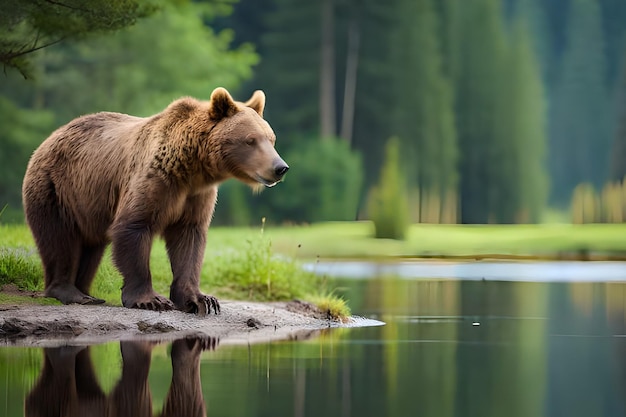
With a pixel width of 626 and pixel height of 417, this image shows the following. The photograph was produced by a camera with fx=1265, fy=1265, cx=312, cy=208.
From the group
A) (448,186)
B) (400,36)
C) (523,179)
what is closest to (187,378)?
(400,36)

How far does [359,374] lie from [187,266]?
2.77 metres

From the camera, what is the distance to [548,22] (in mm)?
65750

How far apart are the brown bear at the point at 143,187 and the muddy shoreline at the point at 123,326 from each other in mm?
231

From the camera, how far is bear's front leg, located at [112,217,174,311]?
9.30 metres

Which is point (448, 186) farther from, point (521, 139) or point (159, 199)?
point (159, 199)

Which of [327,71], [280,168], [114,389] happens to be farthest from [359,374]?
[327,71]

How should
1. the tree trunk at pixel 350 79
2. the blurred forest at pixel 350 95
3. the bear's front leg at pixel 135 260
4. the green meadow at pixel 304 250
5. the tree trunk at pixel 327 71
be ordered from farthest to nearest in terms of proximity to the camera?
the tree trunk at pixel 350 79, the tree trunk at pixel 327 71, the blurred forest at pixel 350 95, the green meadow at pixel 304 250, the bear's front leg at pixel 135 260

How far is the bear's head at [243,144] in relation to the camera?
920 centimetres

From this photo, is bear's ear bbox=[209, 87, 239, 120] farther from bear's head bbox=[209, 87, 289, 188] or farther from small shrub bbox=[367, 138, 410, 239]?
small shrub bbox=[367, 138, 410, 239]

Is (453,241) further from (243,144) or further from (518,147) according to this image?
(243,144)

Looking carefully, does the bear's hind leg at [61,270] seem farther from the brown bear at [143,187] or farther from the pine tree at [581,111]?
the pine tree at [581,111]

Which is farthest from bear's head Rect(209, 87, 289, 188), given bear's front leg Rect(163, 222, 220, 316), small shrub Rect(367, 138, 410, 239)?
small shrub Rect(367, 138, 410, 239)

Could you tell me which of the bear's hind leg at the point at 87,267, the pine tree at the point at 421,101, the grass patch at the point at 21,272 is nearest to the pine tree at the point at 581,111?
the pine tree at the point at 421,101

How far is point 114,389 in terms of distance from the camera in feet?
20.4
